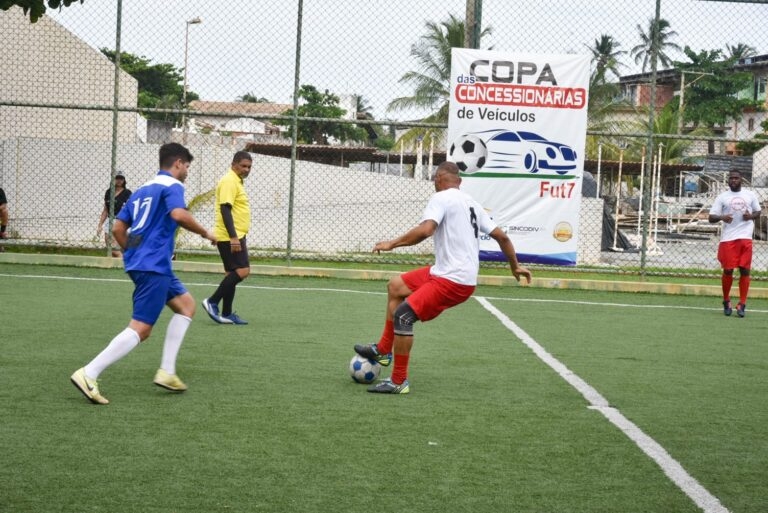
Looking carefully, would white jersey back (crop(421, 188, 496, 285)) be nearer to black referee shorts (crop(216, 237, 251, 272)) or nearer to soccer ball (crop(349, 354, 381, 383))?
soccer ball (crop(349, 354, 381, 383))

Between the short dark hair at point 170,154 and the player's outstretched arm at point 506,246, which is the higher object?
the short dark hair at point 170,154

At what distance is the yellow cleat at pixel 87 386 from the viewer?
6695 mm

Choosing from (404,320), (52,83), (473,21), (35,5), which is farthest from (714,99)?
(35,5)

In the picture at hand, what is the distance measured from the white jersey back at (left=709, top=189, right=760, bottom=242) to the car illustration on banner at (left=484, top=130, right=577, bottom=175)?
2593mm

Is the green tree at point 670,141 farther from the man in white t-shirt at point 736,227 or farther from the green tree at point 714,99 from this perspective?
the man in white t-shirt at point 736,227

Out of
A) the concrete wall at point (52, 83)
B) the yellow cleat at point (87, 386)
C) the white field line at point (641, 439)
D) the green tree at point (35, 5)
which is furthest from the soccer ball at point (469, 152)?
the concrete wall at point (52, 83)

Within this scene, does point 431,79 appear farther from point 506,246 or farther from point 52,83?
point 506,246

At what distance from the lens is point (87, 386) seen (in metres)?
6.71

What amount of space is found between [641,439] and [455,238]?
2.09 m

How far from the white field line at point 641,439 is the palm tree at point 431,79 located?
793 cm

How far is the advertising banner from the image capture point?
52.3ft

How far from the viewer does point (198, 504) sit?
475 centimetres

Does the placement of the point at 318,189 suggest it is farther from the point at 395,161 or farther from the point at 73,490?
the point at 73,490

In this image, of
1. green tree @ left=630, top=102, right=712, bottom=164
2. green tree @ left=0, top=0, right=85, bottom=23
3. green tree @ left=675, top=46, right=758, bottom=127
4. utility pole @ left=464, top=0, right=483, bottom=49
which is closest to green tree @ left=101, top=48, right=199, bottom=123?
green tree @ left=630, top=102, right=712, bottom=164
